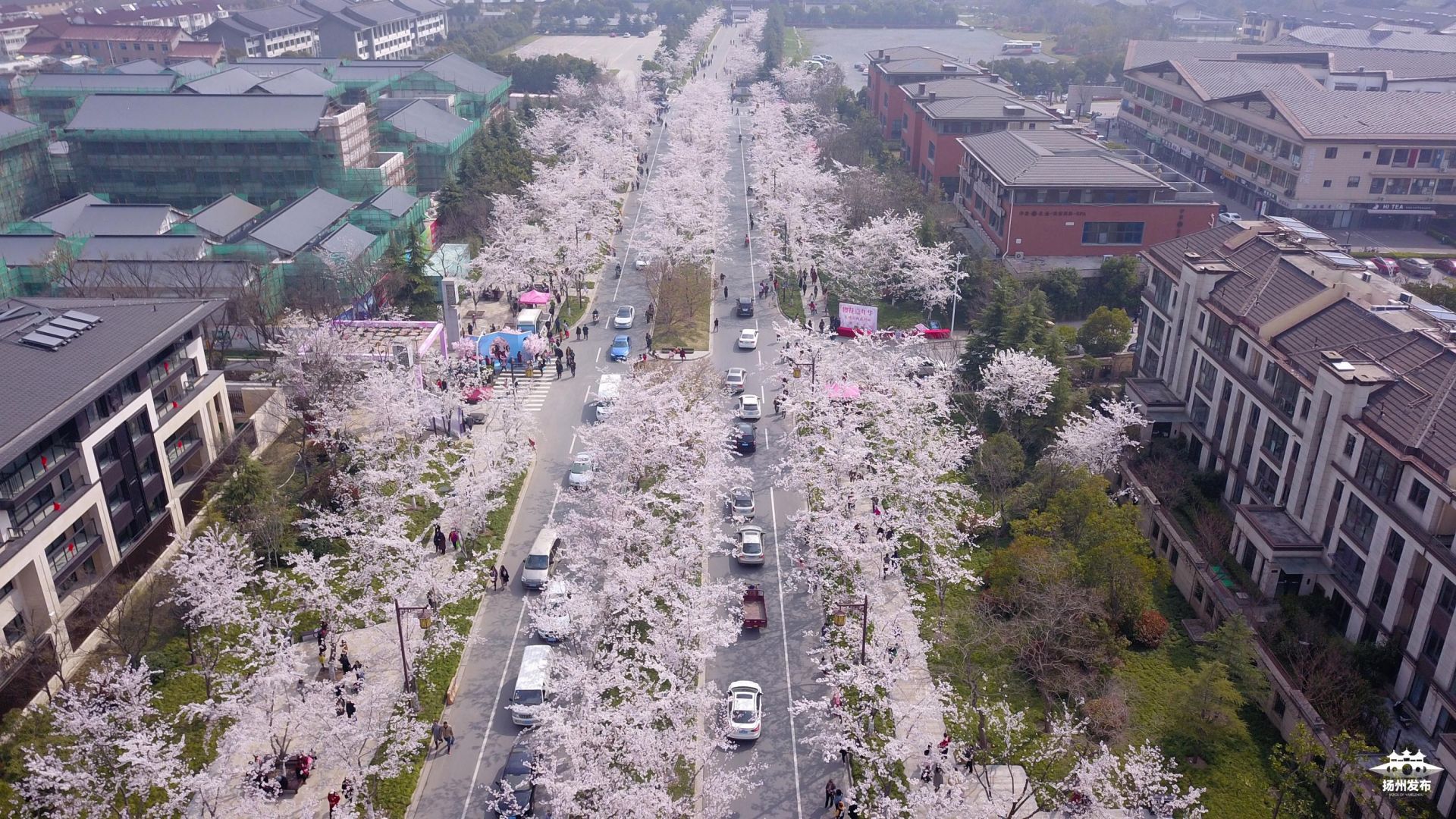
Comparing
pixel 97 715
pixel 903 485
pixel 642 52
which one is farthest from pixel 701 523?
pixel 642 52

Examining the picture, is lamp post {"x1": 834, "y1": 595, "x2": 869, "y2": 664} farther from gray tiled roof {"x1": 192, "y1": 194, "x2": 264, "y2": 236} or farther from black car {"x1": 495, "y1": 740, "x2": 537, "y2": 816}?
gray tiled roof {"x1": 192, "y1": 194, "x2": 264, "y2": 236}

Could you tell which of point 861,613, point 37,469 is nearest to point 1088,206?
point 861,613

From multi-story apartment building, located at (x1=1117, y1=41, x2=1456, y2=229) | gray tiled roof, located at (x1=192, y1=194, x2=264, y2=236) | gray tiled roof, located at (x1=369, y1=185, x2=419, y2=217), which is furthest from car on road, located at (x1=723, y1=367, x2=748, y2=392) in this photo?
multi-story apartment building, located at (x1=1117, y1=41, x2=1456, y2=229)

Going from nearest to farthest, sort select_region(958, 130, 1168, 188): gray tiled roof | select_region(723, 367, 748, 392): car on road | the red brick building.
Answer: select_region(723, 367, 748, 392): car on road, select_region(958, 130, 1168, 188): gray tiled roof, the red brick building

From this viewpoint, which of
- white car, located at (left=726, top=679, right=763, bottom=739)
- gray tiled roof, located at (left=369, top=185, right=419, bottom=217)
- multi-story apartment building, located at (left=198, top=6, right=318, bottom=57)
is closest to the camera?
white car, located at (left=726, top=679, right=763, bottom=739)

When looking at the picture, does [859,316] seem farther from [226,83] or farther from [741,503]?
[226,83]

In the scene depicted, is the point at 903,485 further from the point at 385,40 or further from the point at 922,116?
the point at 385,40
